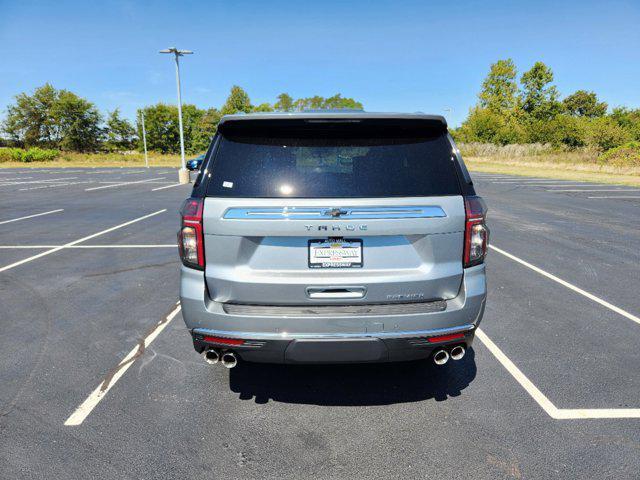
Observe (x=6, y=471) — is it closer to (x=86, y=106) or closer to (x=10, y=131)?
(x=86, y=106)

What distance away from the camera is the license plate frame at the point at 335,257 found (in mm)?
2395

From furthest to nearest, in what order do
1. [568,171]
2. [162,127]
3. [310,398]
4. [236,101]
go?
1. [236,101]
2. [162,127]
3. [568,171]
4. [310,398]

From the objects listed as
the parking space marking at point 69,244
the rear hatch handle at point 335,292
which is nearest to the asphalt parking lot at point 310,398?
the rear hatch handle at point 335,292

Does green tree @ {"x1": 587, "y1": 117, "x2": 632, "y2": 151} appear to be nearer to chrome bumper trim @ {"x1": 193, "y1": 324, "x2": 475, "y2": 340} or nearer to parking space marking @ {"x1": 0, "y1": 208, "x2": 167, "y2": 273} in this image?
parking space marking @ {"x1": 0, "y1": 208, "x2": 167, "y2": 273}

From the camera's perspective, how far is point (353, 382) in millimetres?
3215

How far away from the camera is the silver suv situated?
7.79ft

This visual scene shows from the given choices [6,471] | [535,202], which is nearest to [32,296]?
[6,471]

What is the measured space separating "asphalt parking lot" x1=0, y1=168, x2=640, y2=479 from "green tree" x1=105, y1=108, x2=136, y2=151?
257 feet

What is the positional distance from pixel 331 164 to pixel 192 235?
966mm

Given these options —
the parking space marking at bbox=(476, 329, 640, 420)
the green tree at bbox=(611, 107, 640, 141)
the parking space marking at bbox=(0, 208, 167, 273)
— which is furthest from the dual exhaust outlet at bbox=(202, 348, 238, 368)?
the green tree at bbox=(611, 107, 640, 141)

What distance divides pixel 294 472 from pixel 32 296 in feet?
14.9

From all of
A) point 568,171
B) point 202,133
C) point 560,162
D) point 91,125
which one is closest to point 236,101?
point 202,133

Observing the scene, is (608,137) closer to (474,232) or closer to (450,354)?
(474,232)

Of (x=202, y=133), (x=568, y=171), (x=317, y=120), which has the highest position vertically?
(x=202, y=133)
